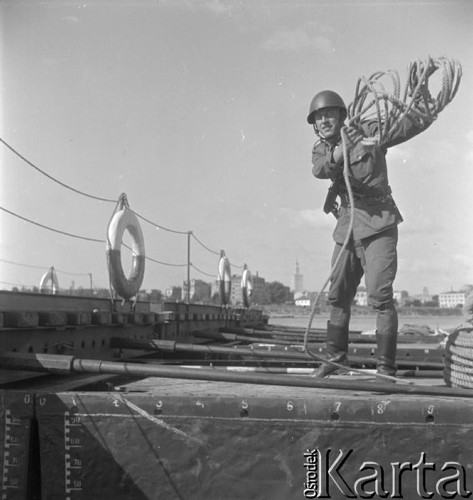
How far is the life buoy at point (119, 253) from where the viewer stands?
7.88 metres

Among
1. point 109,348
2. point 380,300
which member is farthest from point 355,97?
point 109,348

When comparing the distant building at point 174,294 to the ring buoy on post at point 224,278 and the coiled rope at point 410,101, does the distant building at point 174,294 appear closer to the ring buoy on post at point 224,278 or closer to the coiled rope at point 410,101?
the ring buoy on post at point 224,278

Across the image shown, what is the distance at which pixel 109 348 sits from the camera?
649 centimetres

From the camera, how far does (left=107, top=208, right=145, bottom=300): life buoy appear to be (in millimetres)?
7882

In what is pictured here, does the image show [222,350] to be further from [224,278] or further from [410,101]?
[224,278]

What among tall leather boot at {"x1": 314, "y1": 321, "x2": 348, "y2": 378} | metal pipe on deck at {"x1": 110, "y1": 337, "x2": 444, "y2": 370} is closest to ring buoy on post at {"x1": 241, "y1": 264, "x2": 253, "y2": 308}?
metal pipe on deck at {"x1": 110, "y1": 337, "x2": 444, "y2": 370}

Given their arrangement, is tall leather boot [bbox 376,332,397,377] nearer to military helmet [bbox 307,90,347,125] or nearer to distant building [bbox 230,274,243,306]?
military helmet [bbox 307,90,347,125]

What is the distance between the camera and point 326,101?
4.36 metres

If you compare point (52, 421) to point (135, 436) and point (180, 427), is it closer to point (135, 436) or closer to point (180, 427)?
point (135, 436)

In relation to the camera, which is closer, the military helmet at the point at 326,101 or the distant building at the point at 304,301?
the military helmet at the point at 326,101

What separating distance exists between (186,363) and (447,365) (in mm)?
2548

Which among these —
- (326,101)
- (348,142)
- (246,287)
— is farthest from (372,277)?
(246,287)

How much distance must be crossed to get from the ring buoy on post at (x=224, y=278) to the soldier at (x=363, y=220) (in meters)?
10.8

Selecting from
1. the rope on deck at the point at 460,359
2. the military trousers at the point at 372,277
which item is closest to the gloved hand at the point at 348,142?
the military trousers at the point at 372,277
